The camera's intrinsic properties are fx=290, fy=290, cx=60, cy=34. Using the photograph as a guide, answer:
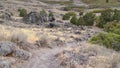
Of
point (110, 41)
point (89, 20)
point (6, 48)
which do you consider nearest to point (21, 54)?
point (6, 48)

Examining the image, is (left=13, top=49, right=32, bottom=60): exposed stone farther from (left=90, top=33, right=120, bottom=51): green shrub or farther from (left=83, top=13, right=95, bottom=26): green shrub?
(left=83, top=13, right=95, bottom=26): green shrub

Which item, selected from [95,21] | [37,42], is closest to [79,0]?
[95,21]

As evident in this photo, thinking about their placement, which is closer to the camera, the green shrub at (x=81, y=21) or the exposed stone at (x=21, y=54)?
the exposed stone at (x=21, y=54)

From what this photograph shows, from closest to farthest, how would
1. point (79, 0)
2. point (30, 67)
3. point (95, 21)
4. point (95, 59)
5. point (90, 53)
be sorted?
point (30, 67) → point (95, 59) → point (90, 53) → point (95, 21) → point (79, 0)

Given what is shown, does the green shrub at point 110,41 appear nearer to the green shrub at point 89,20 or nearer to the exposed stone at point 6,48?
the exposed stone at point 6,48

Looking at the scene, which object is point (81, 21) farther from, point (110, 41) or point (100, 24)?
point (110, 41)

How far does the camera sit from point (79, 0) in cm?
A: 9938

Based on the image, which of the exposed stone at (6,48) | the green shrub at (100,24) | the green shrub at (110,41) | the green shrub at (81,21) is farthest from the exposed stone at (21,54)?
the green shrub at (81,21)

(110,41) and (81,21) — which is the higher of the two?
(110,41)

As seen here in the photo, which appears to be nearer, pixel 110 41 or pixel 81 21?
pixel 110 41

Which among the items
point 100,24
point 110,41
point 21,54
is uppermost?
point 21,54

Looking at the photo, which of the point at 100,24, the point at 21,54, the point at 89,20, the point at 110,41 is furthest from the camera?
the point at 89,20

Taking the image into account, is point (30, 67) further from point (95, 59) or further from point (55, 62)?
point (95, 59)

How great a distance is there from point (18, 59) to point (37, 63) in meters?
0.95
